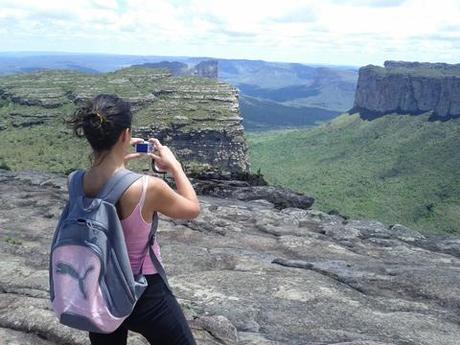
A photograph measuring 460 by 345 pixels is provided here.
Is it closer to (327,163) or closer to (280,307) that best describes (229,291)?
(280,307)

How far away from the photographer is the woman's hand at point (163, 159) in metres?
5.79

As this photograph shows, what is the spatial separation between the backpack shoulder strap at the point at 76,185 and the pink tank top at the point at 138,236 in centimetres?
53

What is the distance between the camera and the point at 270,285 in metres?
12.9

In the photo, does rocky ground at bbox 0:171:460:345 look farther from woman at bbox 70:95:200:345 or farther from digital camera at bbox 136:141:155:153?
digital camera at bbox 136:141:155:153

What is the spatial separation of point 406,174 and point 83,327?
15072cm

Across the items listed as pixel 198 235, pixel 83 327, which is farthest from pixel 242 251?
pixel 83 327

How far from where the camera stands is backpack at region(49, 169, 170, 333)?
4.88m

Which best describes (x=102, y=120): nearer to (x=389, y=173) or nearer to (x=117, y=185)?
(x=117, y=185)

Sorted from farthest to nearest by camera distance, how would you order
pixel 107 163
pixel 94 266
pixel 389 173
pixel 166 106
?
pixel 389 173 < pixel 166 106 < pixel 107 163 < pixel 94 266

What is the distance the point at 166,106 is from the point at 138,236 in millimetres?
101741

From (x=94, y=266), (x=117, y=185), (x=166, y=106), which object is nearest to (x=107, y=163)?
(x=117, y=185)

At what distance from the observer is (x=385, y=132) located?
7608 inches

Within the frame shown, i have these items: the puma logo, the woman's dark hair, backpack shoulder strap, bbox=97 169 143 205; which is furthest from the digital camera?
the puma logo

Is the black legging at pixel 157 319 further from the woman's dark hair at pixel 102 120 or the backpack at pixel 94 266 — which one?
the woman's dark hair at pixel 102 120
